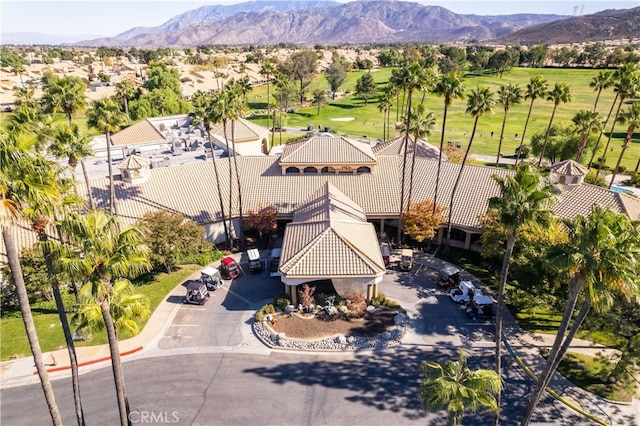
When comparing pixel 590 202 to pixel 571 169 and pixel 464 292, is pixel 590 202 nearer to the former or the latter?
pixel 571 169

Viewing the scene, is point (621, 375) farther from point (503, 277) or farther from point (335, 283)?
point (335, 283)

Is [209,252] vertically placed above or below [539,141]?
below

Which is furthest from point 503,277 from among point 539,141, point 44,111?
point 539,141

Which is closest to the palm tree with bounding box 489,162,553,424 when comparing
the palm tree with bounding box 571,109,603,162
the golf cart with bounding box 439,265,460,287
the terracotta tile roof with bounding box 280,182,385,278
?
the terracotta tile roof with bounding box 280,182,385,278

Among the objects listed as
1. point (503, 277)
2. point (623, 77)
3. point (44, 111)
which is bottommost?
point (503, 277)

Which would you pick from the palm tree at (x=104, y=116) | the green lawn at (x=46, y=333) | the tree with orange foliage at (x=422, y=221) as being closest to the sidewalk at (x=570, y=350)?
the tree with orange foliage at (x=422, y=221)

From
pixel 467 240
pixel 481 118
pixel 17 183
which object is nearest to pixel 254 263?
pixel 467 240
